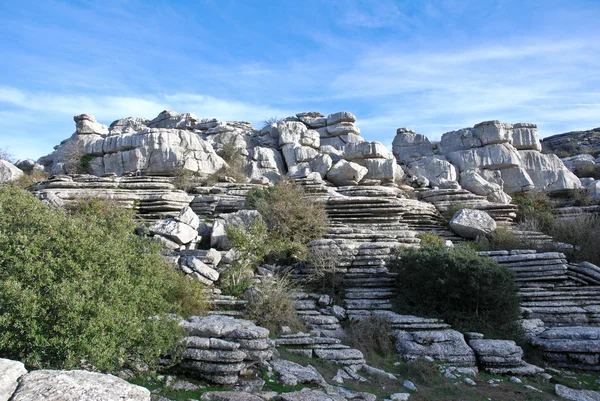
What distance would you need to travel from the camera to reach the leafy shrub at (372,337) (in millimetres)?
10305

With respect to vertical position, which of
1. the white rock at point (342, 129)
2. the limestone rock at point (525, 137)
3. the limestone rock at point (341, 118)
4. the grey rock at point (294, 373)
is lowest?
the grey rock at point (294, 373)

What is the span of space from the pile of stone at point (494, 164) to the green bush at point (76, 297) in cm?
2291

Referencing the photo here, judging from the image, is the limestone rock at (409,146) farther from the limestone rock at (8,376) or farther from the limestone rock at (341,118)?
the limestone rock at (8,376)

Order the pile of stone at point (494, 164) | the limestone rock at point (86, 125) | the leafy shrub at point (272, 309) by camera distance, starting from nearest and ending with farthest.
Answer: the leafy shrub at point (272, 309), the pile of stone at point (494, 164), the limestone rock at point (86, 125)

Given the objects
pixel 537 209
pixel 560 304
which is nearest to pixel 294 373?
pixel 560 304

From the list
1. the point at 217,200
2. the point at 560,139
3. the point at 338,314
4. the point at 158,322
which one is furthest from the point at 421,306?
the point at 560,139

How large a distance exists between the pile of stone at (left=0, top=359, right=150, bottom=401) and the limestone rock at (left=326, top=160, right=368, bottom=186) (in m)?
24.0

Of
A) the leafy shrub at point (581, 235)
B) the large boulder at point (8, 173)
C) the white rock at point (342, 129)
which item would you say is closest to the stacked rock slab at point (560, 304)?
the leafy shrub at point (581, 235)

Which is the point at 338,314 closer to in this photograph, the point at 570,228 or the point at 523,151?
the point at 570,228

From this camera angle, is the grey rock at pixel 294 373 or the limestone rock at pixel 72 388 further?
the grey rock at pixel 294 373

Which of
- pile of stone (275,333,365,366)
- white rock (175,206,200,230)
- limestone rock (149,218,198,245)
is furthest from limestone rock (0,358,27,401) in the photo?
white rock (175,206,200,230)

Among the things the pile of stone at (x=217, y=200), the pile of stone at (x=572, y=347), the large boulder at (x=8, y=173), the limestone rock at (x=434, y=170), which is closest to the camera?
the pile of stone at (x=572, y=347)

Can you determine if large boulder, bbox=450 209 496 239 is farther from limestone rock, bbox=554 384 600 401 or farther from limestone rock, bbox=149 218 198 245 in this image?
limestone rock, bbox=149 218 198 245

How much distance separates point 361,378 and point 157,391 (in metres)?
3.92
